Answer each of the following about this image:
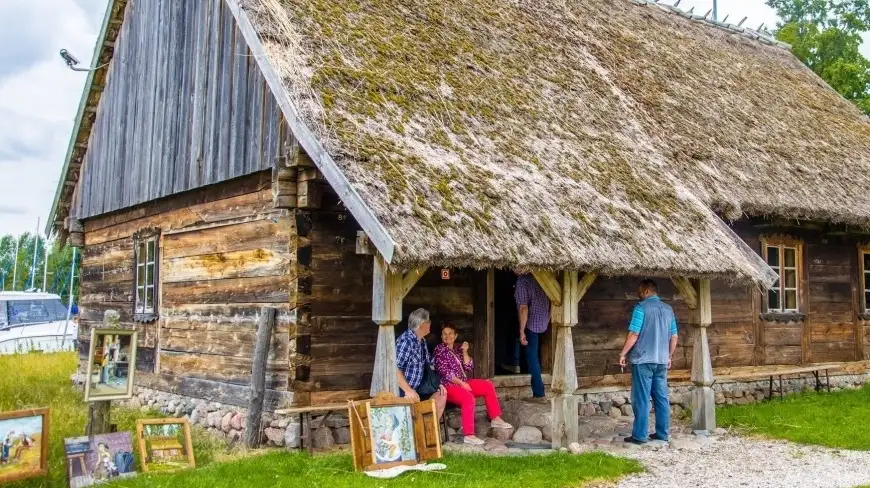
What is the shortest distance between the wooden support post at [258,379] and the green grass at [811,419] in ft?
17.9

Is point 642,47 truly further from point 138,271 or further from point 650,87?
point 138,271

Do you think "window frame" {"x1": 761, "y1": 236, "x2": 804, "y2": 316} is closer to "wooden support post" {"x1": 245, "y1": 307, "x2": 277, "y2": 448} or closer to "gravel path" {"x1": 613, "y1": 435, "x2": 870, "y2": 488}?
"gravel path" {"x1": 613, "y1": 435, "x2": 870, "y2": 488}

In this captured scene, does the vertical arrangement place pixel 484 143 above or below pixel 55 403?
above

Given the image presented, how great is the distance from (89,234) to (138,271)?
253 cm

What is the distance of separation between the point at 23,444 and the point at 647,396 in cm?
576

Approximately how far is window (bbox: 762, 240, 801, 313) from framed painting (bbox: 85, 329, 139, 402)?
9670mm

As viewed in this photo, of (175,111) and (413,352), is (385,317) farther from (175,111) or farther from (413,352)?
(175,111)

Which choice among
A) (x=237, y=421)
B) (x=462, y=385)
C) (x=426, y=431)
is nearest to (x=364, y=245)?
(x=426, y=431)

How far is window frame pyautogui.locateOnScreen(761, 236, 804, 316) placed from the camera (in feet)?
44.4

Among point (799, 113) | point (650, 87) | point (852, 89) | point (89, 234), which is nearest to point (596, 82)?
point (650, 87)

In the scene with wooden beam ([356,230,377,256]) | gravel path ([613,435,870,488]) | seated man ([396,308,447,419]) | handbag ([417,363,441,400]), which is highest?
wooden beam ([356,230,377,256])

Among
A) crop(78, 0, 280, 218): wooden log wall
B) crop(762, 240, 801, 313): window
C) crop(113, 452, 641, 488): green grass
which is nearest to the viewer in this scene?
crop(113, 452, 641, 488): green grass

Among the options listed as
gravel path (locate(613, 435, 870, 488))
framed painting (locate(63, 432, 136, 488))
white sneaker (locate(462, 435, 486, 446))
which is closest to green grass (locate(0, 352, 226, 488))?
framed painting (locate(63, 432, 136, 488))

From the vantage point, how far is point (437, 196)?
25.7ft
